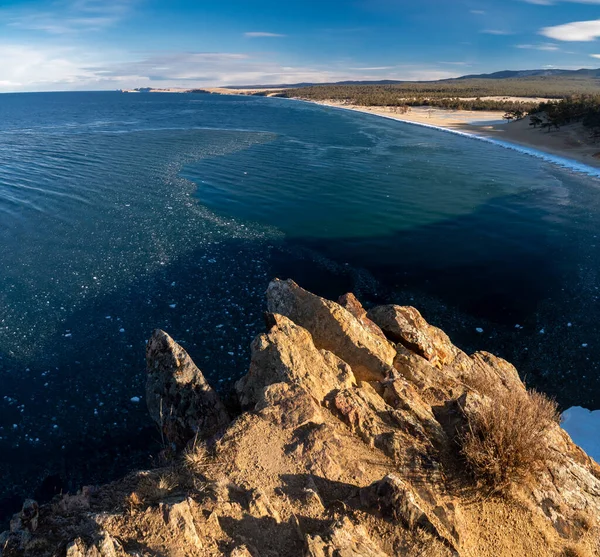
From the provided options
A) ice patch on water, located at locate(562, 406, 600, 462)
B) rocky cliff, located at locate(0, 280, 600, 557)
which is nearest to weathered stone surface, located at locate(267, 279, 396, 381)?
rocky cliff, located at locate(0, 280, 600, 557)

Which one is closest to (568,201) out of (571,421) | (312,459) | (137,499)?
(571,421)

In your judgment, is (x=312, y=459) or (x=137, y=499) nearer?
(x=137, y=499)

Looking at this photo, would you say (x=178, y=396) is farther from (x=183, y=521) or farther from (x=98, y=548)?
(x=98, y=548)

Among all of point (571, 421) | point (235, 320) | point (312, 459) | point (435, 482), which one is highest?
point (312, 459)

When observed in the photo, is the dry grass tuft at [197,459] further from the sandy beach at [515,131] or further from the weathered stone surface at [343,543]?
the sandy beach at [515,131]

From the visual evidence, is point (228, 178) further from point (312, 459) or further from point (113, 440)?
point (312, 459)
